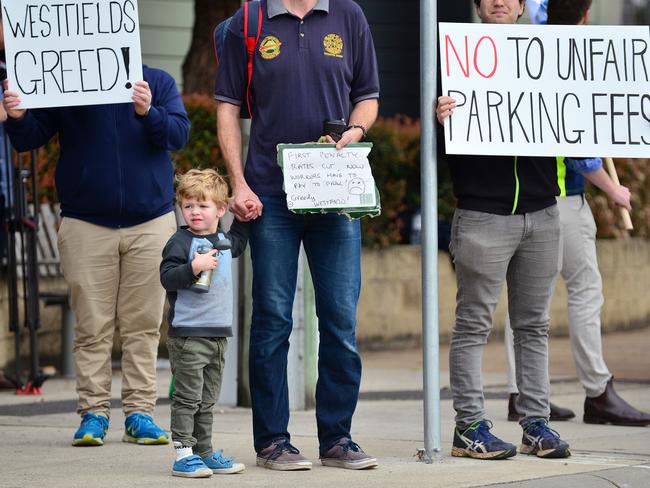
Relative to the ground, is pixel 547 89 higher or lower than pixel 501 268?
higher

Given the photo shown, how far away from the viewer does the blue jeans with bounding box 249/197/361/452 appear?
584cm

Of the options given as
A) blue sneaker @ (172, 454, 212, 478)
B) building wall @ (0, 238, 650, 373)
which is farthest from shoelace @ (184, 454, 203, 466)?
building wall @ (0, 238, 650, 373)

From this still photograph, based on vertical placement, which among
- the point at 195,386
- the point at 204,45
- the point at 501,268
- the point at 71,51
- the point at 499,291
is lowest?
the point at 195,386

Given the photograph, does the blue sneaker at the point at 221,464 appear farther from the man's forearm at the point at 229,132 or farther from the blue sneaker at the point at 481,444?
the man's forearm at the point at 229,132

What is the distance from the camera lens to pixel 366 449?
655 centimetres

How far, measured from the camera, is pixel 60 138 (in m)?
6.84

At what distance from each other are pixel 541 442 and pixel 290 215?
1461mm

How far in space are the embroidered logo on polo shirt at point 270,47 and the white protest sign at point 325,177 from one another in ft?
1.30

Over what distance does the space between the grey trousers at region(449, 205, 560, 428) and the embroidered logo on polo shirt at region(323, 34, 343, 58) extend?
2.94 ft

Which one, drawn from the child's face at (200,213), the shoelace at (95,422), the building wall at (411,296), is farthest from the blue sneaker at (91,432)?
the building wall at (411,296)

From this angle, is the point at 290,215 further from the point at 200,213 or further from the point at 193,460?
the point at 193,460

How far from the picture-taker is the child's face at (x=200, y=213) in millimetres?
5797

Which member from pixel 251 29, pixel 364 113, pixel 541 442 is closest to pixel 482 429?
pixel 541 442

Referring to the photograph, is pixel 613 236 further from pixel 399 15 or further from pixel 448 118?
pixel 448 118
